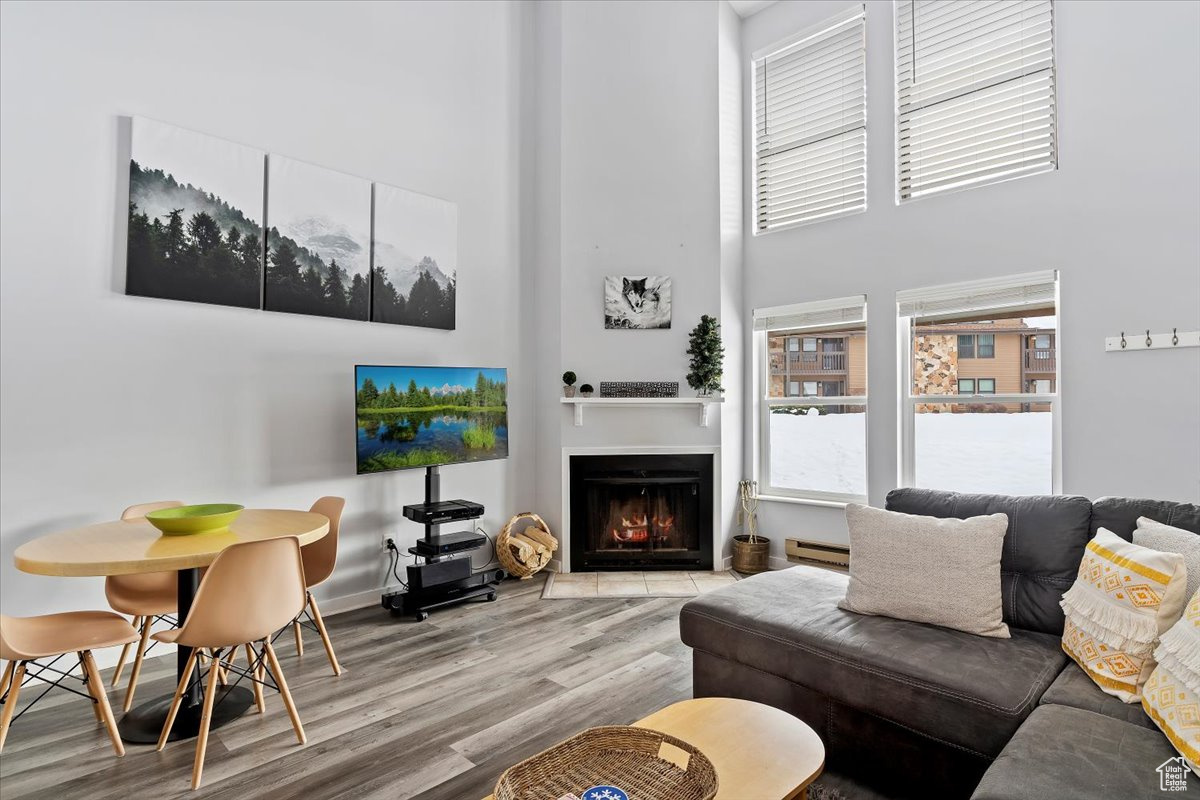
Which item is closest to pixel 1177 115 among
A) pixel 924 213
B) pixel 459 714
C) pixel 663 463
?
pixel 924 213

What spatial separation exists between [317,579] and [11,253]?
6.43 feet

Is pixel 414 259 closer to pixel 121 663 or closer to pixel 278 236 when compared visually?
pixel 278 236

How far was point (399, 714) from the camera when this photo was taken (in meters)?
2.50

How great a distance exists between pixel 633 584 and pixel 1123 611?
9.70 ft

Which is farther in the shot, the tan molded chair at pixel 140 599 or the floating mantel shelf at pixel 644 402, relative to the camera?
the floating mantel shelf at pixel 644 402

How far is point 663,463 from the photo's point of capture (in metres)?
4.74

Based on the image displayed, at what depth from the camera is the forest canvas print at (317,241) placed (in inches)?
139

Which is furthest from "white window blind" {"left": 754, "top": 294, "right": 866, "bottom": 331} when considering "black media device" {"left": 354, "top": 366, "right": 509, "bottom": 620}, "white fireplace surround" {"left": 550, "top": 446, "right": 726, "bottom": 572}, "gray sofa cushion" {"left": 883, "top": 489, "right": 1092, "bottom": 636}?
"gray sofa cushion" {"left": 883, "top": 489, "right": 1092, "bottom": 636}

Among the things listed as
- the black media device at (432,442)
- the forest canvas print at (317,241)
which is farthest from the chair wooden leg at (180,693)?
the forest canvas print at (317,241)

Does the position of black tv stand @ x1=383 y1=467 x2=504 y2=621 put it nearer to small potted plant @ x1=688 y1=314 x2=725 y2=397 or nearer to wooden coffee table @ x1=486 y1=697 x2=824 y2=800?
small potted plant @ x1=688 y1=314 x2=725 y2=397

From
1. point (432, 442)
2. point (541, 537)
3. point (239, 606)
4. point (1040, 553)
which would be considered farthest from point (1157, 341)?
point (239, 606)

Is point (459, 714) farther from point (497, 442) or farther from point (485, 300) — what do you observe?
point (485, 300)

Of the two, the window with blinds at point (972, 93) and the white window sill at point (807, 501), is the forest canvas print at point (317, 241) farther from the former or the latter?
the window with blinds at point (972, 93)

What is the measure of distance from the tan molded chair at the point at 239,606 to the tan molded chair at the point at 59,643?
0.16 meters
